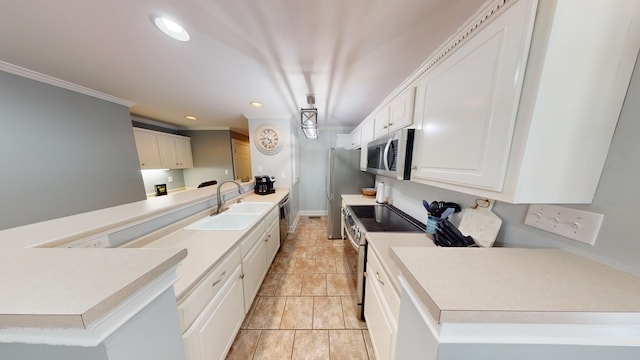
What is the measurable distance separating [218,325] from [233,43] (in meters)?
1.93

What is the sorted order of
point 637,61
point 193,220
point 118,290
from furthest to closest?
point 193,220 → point 637,61 → point 118,290

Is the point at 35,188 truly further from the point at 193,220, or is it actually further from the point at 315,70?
the point at 315,70

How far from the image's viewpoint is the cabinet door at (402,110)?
1.31 m

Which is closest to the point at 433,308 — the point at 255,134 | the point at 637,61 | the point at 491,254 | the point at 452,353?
the point at 452,353

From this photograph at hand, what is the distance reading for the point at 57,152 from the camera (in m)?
1.97

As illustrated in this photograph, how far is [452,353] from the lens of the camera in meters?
0.51

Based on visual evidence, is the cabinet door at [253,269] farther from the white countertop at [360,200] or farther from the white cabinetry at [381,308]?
the white countertop at [360,200]

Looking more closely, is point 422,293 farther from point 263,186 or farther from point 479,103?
point 263,186

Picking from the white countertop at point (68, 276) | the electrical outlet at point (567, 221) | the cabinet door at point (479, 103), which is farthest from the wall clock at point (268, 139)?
the electrical outlet at point (567, 221)

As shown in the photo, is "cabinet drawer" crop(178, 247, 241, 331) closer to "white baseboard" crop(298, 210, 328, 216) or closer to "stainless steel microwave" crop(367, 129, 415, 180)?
"stainless steel microwave" crop(367, 129, 415, 180)

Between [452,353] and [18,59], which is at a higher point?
[18,59]

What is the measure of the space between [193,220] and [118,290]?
4.77ft

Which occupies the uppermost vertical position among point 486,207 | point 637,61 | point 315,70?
point 315,70

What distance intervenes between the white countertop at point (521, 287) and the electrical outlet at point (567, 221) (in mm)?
87
